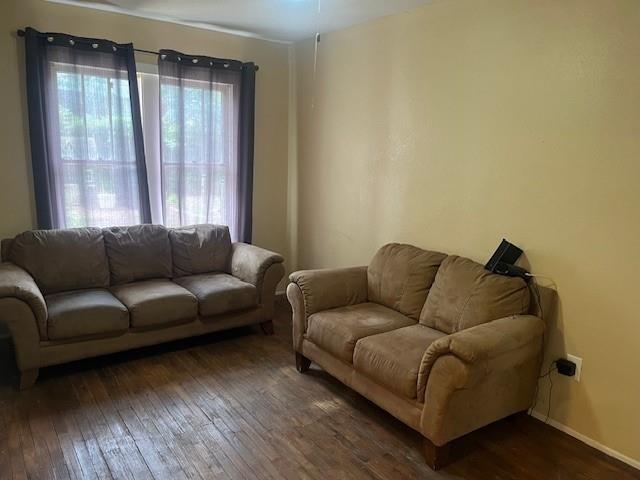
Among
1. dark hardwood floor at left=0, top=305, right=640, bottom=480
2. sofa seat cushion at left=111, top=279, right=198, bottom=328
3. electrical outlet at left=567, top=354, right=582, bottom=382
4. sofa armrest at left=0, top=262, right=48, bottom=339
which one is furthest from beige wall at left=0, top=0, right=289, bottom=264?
electrical outlet at left=567, top=354, right=582, bottom=382

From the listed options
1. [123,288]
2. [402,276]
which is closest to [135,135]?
[123,288]

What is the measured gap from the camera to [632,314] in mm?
2266

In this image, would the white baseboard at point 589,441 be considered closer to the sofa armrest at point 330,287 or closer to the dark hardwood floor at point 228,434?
the dark hardwood floor at point 228,434

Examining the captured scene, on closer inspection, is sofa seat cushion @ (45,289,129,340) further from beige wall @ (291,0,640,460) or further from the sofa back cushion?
beige wall @ (291,0,640,460)

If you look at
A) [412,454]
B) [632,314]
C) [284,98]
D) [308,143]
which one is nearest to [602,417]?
[632,314]

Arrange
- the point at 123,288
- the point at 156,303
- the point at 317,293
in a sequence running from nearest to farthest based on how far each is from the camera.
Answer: the point at 317,293
the point at 156,303
the point at 123,288

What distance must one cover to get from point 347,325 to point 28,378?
1938 millimetres

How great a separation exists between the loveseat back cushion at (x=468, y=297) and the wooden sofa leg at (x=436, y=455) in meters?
0.67

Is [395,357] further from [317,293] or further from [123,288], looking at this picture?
[123,288]

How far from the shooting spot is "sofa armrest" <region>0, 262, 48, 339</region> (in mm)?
2660

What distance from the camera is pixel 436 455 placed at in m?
2.22

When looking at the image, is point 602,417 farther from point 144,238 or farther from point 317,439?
point 144,238

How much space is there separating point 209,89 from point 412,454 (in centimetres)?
321

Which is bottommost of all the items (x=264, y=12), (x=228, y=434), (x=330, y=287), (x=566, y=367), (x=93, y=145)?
(x=228, y=434)
